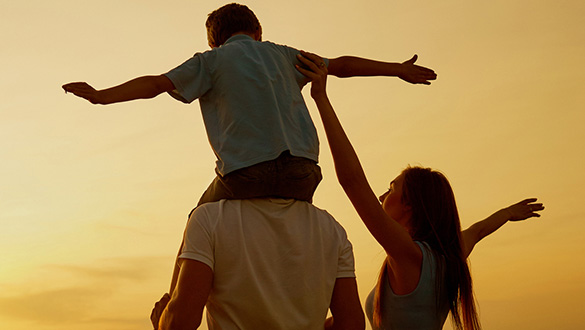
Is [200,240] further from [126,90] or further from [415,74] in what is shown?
[415,74]

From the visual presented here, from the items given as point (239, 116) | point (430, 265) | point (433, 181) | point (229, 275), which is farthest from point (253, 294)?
point (433, 181)

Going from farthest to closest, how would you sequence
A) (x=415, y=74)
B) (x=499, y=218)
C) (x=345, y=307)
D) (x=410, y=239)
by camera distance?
(x=499, y=218), (x=415, y=74), (x=410, y=239), (x=345, y=307)

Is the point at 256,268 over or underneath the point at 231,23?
underneath

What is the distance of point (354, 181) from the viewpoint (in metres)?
4.31

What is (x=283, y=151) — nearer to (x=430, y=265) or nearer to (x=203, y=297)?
(x=203, y=297)

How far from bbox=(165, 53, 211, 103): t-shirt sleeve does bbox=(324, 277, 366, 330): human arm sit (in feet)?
4.33

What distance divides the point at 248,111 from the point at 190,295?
1016mm

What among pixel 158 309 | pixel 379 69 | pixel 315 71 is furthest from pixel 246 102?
pixel 158 309

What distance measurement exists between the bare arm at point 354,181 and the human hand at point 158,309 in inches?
47.2

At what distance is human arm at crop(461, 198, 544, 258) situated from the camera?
18.7 feet

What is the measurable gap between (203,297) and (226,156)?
2.45ft

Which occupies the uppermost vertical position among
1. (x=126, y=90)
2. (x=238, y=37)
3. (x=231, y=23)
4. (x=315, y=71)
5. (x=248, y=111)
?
(x=231, y=23)

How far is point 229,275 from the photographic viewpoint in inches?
151

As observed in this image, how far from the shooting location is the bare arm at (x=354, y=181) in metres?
4.18
